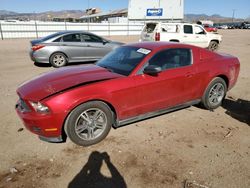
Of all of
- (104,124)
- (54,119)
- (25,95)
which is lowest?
(104,124)

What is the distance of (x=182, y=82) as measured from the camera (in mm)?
4465

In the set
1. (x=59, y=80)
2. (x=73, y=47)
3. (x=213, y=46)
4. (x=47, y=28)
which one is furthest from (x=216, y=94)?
(x=47, y=28)

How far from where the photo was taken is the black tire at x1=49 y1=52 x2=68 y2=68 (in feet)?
30.9

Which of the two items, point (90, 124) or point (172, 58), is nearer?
point (90, 124)

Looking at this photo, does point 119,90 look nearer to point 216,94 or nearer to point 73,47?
point 216,94

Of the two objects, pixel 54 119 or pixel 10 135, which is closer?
pixel 54 119

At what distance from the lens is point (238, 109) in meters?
5.27

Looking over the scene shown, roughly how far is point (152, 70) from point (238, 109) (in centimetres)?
257

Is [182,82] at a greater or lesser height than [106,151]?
greater

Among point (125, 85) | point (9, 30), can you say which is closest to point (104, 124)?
point (125, 85)

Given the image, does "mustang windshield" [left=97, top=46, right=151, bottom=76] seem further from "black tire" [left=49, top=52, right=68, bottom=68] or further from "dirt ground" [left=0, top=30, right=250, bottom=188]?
"black tire" [left=49, top=52, right=68, bottom=68]

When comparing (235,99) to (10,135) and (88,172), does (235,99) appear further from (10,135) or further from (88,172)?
(10,135)

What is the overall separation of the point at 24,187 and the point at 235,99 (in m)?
5.06

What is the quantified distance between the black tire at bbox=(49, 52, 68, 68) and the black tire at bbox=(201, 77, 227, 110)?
21.0 ft
